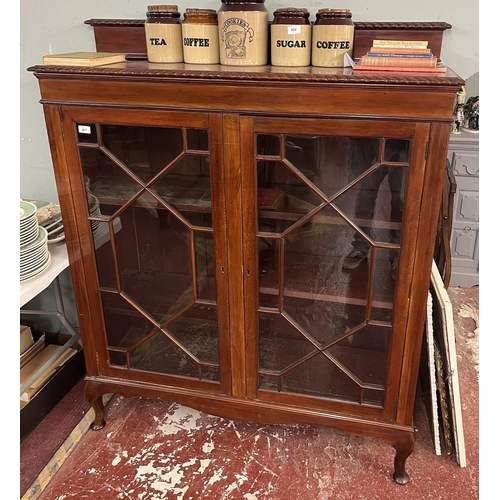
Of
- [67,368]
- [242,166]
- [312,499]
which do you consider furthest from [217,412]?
[242,166]

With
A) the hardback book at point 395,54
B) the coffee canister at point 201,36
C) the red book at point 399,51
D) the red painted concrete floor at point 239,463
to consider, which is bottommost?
the red painted concrete floor at point 239,463

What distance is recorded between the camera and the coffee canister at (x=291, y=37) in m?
1.31

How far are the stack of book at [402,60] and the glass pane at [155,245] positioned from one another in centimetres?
45

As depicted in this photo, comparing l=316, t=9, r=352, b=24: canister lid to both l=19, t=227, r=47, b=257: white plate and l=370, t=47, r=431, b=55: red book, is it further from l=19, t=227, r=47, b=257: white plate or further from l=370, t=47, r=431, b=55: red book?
l=19, t=227, r=47, b=257: white plate

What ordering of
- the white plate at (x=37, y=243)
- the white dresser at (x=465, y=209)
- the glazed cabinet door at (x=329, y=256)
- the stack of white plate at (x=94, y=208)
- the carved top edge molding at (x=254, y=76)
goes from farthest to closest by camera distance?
the white dresser at (x=465, y=209) → the white plate at (x=37, y=243) → the stack of white plate at (x=94, y=208) → the glazed cabinet door at (x=329, y=256) → the carved top edge molding at (x=254, y=76)

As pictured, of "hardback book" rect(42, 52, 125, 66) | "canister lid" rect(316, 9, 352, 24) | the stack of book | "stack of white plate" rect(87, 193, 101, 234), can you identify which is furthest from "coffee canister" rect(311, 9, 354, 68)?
"stack of white plate" rect(87, 193, 101, 234)

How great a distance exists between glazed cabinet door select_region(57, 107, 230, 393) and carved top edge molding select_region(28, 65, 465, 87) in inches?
3.9

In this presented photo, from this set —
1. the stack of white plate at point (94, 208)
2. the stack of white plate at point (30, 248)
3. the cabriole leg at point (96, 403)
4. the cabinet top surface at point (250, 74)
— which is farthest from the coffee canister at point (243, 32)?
the cabriole leg at point (96, 403)

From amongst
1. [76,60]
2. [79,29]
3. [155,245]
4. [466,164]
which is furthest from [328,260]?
[466,164]

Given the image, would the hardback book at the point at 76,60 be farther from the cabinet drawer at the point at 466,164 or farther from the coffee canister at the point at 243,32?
the cabinet drawer at the point at 466,164

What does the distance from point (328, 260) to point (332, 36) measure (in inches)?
23.9

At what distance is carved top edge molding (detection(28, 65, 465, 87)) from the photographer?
3.69 ft

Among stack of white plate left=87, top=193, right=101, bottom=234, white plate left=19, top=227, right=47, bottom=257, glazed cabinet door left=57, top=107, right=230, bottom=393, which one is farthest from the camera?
white plate left=19, top=227, right=47, bottom=257
